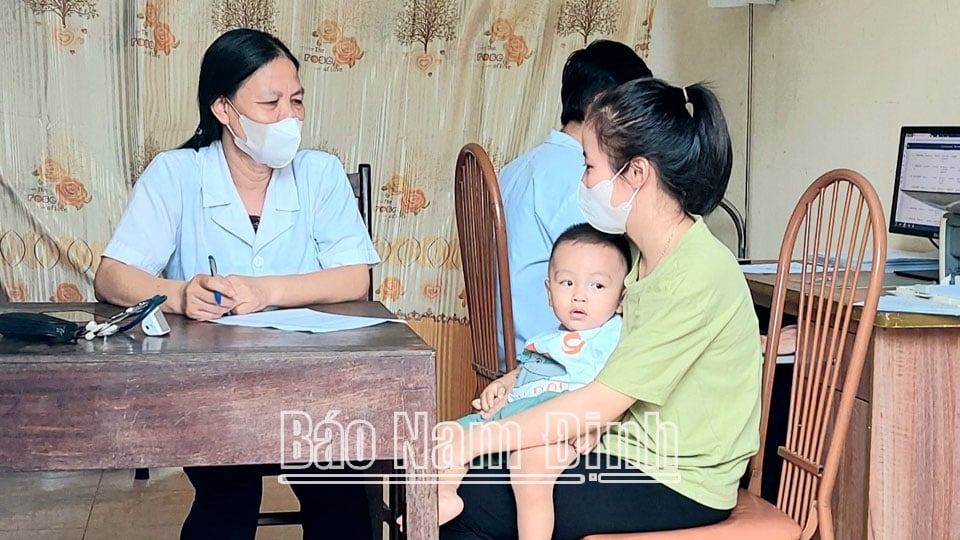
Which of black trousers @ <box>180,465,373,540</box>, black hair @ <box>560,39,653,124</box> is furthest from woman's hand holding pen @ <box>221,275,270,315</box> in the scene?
black hair @ <box>560,39,653,124</box>

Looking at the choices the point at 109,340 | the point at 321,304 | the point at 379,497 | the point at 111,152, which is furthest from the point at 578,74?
the point at 111,152

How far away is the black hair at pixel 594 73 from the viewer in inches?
85.2

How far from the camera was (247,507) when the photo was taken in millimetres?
1921

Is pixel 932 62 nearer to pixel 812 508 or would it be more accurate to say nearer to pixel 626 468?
pixel 812 508

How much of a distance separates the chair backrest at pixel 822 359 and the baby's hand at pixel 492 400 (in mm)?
423

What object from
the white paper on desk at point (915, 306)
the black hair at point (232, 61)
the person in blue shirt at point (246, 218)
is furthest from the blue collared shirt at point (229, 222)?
the white paper on desk at point (915, 306)

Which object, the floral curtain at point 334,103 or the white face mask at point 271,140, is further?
the floral curtain at point 334,103

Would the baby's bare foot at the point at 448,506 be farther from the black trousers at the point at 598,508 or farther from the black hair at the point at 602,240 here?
the black hair at the point at 602,240

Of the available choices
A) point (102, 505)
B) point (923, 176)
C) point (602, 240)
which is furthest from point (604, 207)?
point (102, 505)

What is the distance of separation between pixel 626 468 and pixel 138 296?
85cm

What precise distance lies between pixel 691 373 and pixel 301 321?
0.57 m

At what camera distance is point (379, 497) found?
1.98 meters

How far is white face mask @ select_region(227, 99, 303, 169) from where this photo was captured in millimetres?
1896

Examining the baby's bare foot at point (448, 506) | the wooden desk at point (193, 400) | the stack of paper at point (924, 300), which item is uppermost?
the stack of paper at point (924, 300)
